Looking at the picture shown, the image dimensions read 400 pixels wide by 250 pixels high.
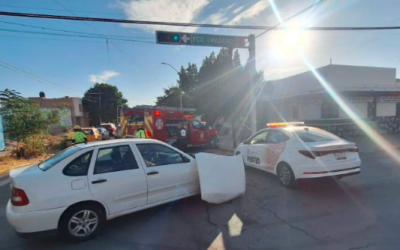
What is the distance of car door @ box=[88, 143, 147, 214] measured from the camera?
3.56 meters

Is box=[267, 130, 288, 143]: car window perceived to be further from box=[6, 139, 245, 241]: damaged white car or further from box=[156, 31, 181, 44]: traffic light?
box=[156, 31, 181, 44]: traffic light

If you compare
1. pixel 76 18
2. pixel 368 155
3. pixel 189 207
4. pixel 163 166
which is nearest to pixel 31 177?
pixel 163 166

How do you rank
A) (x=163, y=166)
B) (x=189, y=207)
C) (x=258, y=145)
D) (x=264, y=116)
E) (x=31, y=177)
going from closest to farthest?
(x=31, y=177), (x=163, y=166), (x=189, y=207), (x=258, y=145), (x=264, y=116)

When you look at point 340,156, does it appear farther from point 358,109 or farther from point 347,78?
point 347,78

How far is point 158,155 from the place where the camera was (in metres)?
4.43

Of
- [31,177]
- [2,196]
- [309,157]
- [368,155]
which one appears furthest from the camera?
[368,155]

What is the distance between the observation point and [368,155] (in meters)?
9.48

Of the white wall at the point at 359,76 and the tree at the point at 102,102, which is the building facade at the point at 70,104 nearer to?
the tree at the point at 102,102

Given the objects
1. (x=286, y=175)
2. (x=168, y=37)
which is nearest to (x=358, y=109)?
(x=286, y=175)

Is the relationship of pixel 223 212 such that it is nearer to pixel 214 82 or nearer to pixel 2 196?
pixel 2 196

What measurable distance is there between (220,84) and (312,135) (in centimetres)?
1136

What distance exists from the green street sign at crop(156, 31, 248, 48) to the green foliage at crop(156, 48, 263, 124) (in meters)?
1.22

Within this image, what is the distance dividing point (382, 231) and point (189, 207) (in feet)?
10.6

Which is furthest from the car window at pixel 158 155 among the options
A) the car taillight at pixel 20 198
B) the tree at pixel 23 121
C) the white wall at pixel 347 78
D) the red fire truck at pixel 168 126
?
the white wall at pixel 347 78
